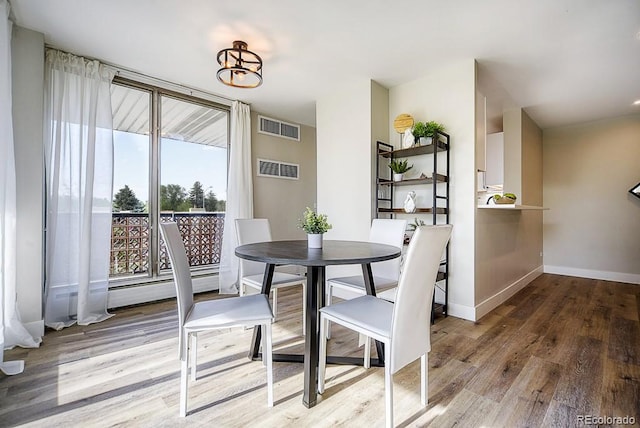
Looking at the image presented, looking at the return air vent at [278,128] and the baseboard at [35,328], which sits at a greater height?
the return air vent at [278,128]

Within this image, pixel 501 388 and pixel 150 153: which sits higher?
pixel 150 153

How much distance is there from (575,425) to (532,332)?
1.32 m

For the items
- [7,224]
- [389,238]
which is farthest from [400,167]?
[7,224]

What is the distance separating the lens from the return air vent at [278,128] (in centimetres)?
441

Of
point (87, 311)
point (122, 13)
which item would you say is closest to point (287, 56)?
point (122, 13)

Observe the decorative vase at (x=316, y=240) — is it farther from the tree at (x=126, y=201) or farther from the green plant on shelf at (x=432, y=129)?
the tree at (x=126, y=201)

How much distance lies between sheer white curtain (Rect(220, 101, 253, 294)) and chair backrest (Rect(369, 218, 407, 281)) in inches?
76.9

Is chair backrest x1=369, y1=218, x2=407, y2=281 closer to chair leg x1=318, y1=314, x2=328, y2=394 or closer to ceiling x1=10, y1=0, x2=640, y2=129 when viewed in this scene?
chair leg x1=318, y1=314, x2=328, y2=394

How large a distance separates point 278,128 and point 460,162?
2.73 metres

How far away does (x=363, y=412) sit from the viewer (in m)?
1.54

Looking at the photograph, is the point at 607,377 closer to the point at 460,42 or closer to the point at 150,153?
the point at 460,42

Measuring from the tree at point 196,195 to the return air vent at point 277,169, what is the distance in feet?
2.87

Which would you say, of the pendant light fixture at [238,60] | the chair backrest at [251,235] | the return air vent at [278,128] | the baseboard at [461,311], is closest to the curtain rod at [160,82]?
the return air vent at [278,128]

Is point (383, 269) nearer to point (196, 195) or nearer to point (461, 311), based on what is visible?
point (461, 311)
